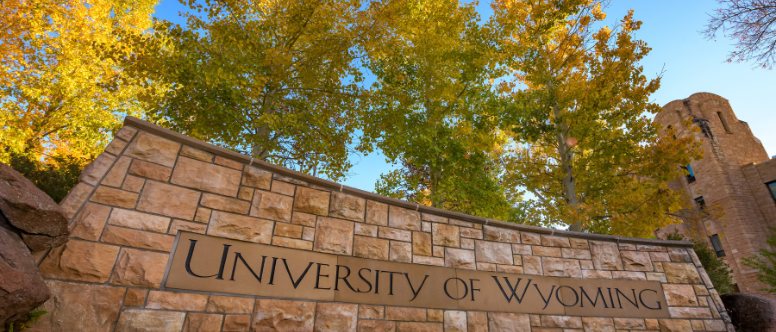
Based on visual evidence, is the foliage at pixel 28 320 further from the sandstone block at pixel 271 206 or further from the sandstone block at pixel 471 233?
the sandstone block at pixel 471 233

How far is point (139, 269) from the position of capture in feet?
10.2

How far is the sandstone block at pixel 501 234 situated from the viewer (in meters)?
5.14

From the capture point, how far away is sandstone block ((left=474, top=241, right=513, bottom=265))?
494 centimetres

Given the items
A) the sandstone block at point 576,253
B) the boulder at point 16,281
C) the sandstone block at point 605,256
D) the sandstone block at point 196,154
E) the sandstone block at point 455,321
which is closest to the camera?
the boulder at point 16,281

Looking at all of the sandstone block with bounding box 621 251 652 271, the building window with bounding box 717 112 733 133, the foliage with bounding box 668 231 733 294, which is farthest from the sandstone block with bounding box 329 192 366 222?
the building window with bounding box 717 112 733 133

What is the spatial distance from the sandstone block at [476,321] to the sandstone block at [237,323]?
259 centimetres

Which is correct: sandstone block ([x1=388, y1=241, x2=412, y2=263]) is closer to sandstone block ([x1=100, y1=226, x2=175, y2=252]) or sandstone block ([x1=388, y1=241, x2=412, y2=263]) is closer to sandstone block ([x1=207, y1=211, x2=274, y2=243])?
sandstone block ([x1=207, y1=211, x2=274, y2=243])

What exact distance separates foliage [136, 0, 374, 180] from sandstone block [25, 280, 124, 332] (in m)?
4.61

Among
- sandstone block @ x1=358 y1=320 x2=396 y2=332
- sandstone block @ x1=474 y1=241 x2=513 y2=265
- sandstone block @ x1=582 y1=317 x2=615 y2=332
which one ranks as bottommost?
sandstone block @ x1=358 y1=320 x2=396 y2=332

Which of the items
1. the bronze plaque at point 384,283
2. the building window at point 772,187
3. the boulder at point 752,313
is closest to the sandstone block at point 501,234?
the bronze plaque at point 384,283

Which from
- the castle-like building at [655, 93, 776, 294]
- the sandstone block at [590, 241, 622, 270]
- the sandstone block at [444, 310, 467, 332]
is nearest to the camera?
the sandstone block at [444, 310, 467, 332]

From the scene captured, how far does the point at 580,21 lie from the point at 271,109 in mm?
8801

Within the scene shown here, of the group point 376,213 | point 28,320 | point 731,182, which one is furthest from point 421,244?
point 731,182

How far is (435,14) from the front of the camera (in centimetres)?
1131
